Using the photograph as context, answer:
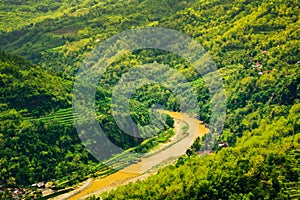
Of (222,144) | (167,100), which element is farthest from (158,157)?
(167,100)

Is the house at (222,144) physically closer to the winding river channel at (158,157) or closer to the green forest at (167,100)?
the green forest at (167,100)

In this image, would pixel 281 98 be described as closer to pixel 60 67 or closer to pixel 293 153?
pixel 293 153

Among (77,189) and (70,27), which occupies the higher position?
(70,27)

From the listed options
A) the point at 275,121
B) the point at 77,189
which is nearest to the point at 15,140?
the point at 77,189

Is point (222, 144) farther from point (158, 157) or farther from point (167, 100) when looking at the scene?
point (167, 100)

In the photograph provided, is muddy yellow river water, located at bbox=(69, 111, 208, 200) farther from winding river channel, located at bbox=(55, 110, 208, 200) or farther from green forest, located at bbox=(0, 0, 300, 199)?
green forest, located at bbox=(0, 0, 300, 199)

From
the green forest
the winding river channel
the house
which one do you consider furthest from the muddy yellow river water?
the house
